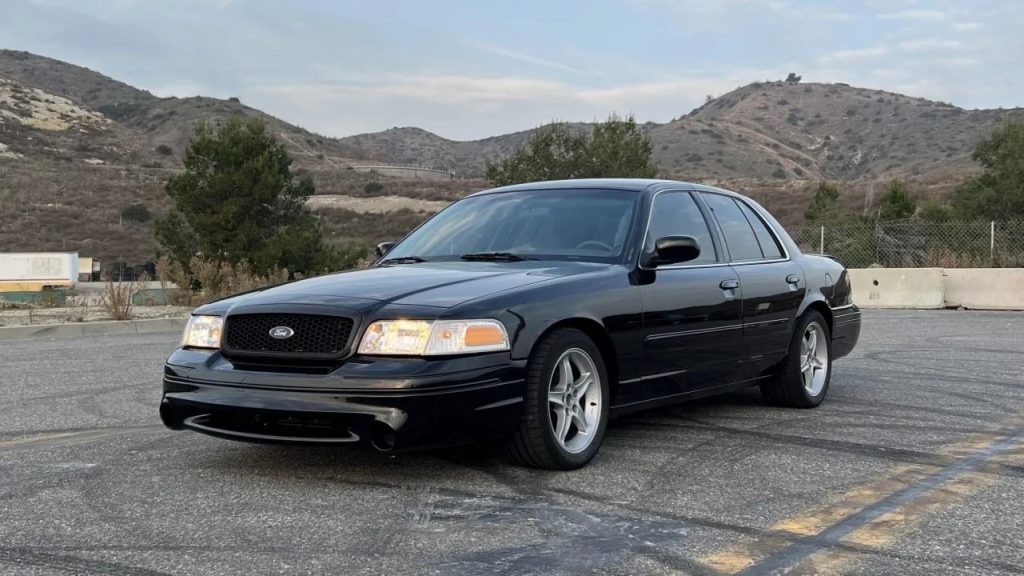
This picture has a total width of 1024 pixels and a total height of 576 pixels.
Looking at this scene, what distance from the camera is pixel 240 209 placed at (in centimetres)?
2933

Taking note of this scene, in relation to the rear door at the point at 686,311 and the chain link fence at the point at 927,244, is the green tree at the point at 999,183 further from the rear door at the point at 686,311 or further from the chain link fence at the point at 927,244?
the rear door at the point at 686,311

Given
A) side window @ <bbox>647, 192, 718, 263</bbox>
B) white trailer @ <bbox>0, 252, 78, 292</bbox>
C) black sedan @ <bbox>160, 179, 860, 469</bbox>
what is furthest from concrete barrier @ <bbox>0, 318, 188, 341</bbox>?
white trailer @ <bbox>0, 252, 78, 292</bbox>

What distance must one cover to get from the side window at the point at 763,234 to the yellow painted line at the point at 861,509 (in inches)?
76.5

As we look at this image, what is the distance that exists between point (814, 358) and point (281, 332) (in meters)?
4.15

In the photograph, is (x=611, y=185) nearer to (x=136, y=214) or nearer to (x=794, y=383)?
(x=794, y=383)

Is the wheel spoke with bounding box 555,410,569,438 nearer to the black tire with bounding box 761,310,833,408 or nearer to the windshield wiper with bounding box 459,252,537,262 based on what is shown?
the windshield wiper with bounding box 459,252,537,262

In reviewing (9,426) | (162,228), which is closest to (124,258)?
(162,228)

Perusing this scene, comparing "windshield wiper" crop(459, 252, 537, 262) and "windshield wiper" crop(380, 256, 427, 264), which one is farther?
"windshield wiper" crop(380, 256, 427, 264)

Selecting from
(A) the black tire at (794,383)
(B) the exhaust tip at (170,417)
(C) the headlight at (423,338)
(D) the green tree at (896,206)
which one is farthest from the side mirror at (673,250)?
(D) the green tree at (896,206)

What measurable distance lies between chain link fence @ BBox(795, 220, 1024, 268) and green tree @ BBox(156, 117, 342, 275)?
44.2 ft

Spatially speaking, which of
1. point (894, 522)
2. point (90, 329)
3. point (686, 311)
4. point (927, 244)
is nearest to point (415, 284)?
point (686, 311)

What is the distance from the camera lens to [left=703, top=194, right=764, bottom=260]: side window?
6.50 metres

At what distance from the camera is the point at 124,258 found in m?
50.2

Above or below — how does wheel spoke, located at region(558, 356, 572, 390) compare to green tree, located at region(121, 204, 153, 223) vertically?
below
